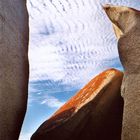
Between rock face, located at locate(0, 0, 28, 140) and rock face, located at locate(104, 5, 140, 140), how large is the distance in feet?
4.82

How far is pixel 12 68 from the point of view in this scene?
4531 millimetres

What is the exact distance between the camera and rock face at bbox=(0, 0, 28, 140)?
13.9 ft

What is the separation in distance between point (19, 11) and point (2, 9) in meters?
0.84

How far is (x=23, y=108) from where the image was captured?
16.4 ft

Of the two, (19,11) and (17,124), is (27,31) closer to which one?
(19,11)

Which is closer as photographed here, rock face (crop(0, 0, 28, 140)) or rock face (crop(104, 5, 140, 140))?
rock face (crop(104, 5, 140, 140))

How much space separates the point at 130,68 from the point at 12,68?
1583mm

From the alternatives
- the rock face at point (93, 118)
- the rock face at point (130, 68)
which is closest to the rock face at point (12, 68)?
the rock face at point (93, 118)

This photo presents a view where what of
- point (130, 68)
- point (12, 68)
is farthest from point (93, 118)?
point (12, 68)

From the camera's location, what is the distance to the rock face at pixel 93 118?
16.4 ft

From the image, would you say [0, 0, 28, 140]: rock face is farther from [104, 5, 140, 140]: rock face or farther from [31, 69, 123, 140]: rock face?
[104, 5, 140, 140]: rock face

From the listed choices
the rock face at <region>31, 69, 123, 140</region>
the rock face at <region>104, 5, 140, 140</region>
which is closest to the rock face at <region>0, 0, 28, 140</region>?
the rock face at <region>31, 69, 123, 140</region>

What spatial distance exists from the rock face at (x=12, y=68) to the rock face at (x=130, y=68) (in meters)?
1.47

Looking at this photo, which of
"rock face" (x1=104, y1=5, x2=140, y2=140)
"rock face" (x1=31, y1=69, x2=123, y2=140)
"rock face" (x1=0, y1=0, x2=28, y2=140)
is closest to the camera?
"rock face" (x1=104, y1=5, x2=140, y2=140)
